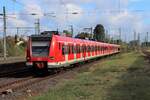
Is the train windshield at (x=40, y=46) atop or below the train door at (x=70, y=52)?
atop

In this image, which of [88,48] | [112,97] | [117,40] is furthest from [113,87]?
[117,40]

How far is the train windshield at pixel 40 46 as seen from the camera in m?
28.2

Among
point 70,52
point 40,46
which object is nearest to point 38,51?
point 40,46

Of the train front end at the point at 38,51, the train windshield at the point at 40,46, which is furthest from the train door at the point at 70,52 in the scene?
the train windshield at the point at 40,46

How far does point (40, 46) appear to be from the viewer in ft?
92.5

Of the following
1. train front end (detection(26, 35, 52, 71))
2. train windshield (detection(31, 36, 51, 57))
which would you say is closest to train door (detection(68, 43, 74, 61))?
train front end (detection(26, 35, 52, 71))

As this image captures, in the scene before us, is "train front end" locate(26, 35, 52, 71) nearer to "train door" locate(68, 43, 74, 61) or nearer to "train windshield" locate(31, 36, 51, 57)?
"train windshield" locate(31, 36, 51, 57)

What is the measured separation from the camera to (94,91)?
16.7m

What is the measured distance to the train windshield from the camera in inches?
1109

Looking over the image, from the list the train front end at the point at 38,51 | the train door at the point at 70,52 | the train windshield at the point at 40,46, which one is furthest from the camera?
the train door at the point at 70,52

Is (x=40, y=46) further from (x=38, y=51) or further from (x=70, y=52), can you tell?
(x=70, y=52)

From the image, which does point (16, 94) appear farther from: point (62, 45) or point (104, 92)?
point (62, 45)

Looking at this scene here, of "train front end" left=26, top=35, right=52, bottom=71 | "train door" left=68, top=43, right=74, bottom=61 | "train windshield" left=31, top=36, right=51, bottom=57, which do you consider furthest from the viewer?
"train door" left=68, top=43, right=74, bottom=61

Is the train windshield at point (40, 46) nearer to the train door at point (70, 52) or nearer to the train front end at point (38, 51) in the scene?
the train front end at point (38, 51)
